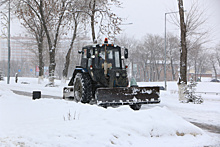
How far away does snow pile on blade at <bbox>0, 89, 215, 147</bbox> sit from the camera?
4742 millimetres

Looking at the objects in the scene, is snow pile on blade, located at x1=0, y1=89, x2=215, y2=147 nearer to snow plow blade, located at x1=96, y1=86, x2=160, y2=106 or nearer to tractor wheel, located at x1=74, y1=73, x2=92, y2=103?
snow plow blade, located at x1=96, y1=86, x2=160, y2=106

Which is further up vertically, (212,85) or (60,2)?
(60,2)

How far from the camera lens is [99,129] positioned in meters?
5.48

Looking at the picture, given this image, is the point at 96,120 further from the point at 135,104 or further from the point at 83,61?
the point at 83,61

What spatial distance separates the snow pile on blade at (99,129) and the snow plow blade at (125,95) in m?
1.85

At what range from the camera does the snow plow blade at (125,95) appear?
9.37m

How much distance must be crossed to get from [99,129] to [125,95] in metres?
4.25

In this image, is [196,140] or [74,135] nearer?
[74,135]

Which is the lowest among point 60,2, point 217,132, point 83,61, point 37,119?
point 217,132

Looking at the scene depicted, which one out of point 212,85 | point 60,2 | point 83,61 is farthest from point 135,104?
point 212,85

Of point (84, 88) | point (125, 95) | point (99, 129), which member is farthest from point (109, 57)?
point (99, 129)

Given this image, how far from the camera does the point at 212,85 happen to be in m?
36.6

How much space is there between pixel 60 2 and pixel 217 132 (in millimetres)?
21596

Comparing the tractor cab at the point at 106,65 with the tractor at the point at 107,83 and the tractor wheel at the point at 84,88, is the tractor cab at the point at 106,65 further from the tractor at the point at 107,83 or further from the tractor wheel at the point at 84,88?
the tractor wheel at the point at 84,88
